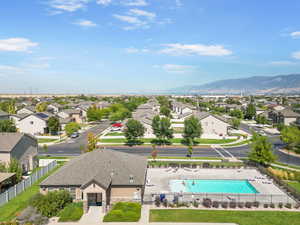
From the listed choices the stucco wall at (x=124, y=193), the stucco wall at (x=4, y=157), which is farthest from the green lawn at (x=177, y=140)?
the stucco wall at (x=124, y=193)

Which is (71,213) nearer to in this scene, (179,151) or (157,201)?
(157,201)

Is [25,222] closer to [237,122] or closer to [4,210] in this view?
[4,210]

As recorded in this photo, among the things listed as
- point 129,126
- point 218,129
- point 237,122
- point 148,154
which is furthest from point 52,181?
point 237,122

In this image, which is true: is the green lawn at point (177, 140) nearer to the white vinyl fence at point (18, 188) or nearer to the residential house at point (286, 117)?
the white vinyl fence at point (18, 188)

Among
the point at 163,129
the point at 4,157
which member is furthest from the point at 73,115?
the point at 4,157

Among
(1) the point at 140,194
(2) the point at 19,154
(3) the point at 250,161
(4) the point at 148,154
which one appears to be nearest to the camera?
(1) the point at 140,194

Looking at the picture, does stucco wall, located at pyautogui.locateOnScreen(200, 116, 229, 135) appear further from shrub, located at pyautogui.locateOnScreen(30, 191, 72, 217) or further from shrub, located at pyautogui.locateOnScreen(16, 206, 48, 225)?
shrub, located at pyautogui.locateOnScreen(16, 206, 48, 225)
